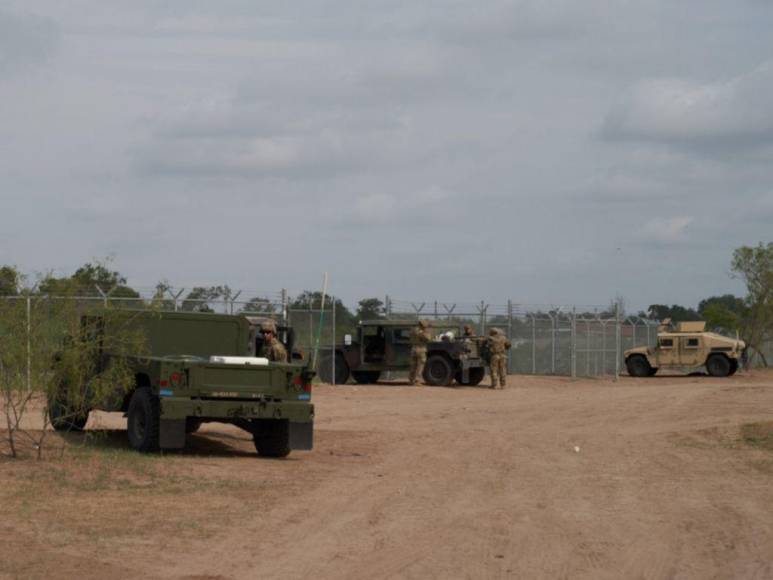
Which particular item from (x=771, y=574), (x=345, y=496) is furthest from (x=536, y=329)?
(x=771, y=574)

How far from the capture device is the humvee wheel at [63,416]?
15923mm

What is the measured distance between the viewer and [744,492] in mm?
14039

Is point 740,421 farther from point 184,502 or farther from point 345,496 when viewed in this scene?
point 184,502

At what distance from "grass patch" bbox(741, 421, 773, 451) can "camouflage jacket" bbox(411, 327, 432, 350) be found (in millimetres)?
12734

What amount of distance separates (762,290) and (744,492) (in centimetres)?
4255

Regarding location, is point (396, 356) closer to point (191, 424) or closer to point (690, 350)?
point (690, 350)

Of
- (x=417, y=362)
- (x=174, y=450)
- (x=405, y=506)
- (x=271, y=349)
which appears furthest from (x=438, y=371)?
(x=405, y=506)

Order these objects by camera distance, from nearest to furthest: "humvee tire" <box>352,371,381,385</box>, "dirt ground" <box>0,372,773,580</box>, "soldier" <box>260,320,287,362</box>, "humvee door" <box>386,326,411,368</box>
Answer: "dirt ground" <box>0,372,773,580</box>
"soldier" <box>260,320,287,362</box>
"humvee door" <box>386,326,411,368</box>
"humvee tire" <box>352,371,381,385</box>

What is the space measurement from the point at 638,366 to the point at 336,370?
43.3 ft

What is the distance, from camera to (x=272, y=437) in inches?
675

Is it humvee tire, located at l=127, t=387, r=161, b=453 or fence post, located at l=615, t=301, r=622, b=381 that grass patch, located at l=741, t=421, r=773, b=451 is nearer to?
humvee tire, located at l=127, t=387, r=161, b=453

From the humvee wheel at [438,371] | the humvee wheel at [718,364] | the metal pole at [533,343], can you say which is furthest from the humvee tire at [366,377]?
the humvee wheel at [718,364]

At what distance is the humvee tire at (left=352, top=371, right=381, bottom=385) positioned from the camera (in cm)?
3612

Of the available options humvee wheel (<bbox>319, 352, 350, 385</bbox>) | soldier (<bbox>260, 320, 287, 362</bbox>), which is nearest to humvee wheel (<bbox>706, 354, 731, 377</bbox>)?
humvee wheel (<bbox>319, 352, 350, 385</bbox>)
